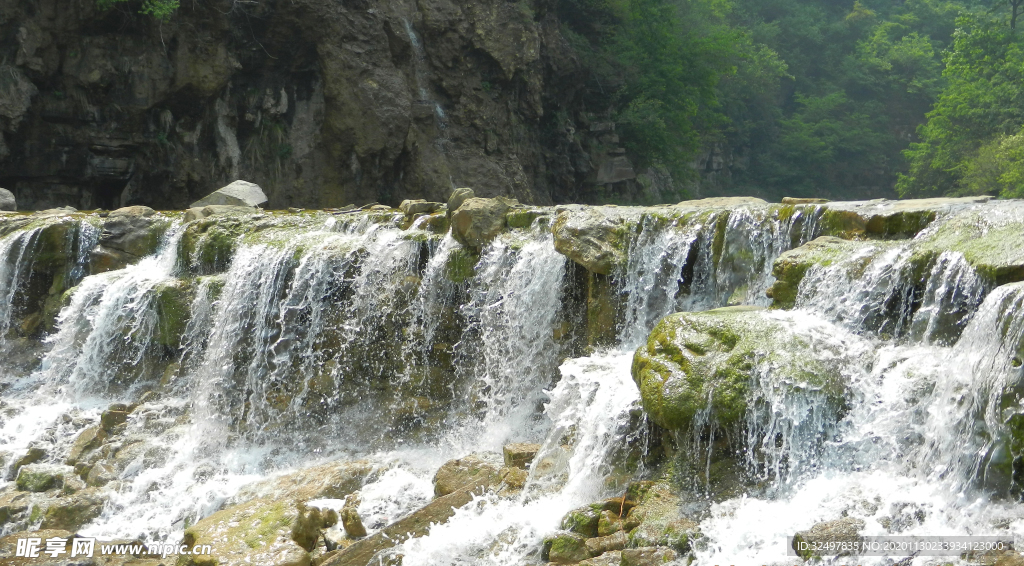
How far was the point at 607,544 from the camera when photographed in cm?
483

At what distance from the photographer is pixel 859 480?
488 cm

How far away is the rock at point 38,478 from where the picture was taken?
750 centimetres

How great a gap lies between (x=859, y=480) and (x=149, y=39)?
14810 millimetres

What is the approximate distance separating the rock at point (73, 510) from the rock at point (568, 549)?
419cm

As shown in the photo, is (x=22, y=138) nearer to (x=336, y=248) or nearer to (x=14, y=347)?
(x=14, y=347)

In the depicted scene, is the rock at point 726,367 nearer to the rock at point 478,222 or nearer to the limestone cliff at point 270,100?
the rock at point 478,222

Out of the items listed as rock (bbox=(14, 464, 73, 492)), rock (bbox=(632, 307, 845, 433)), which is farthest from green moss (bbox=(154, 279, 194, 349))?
rock (bbox=(632, 307, 845, 433))

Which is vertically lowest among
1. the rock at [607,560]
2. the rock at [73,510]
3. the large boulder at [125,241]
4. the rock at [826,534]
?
the rock at [73,510]

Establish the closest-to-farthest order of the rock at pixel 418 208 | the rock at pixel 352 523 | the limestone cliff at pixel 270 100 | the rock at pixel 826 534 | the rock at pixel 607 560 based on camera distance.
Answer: the rock at pixel 826 534, the rock at pixel 607 560, the rock at pixel 352 523, the rock at pixel 418 208, the limestone cliff at pixel 270 100

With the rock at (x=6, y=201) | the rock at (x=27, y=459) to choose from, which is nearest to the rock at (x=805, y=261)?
the rock at (x=27, y=459)

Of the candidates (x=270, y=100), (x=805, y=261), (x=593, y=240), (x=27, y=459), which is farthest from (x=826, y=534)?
(x=270, y=100)

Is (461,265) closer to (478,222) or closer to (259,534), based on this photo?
(478,222)

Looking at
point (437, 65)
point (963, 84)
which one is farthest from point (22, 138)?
point (963, 84)

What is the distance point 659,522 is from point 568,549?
0.56 metres
